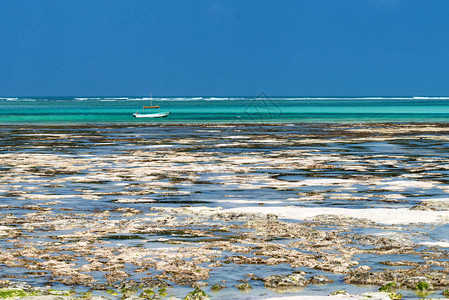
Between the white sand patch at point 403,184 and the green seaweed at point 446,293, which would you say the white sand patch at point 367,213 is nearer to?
the white sand patch at point 403,184

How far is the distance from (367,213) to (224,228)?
3449mm

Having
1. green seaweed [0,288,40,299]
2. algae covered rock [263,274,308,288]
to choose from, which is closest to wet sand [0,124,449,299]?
algae covered rock [263,274,308,288]

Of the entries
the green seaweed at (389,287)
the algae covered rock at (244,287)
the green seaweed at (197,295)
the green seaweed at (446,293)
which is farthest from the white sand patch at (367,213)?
the green seaweed at (197,295)

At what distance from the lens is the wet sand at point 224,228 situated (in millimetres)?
10047

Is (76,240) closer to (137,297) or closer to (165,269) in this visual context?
(165,269)

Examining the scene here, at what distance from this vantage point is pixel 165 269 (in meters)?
10.7

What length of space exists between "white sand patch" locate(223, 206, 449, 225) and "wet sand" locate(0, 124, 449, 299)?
0.04 metres

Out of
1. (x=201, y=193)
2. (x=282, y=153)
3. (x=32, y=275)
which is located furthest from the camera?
(x=282, y=153)

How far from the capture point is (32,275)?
10.3 meters

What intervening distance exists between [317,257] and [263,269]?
1.09 m

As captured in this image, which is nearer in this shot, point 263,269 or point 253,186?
point 263,269

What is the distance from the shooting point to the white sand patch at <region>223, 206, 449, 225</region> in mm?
14922

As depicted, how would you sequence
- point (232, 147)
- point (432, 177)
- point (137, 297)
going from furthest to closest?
point (232, 147) → point (432, 177) → point (137, 297)

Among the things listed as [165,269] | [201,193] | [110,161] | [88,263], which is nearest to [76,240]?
[88,263]
